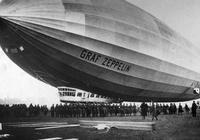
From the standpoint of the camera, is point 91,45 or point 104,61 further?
point 104,61

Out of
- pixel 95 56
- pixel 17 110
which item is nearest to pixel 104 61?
pixel 95 56

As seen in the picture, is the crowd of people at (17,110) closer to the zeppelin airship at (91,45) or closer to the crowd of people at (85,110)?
the crowd of people at (85,110)

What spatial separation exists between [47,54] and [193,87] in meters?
14.2

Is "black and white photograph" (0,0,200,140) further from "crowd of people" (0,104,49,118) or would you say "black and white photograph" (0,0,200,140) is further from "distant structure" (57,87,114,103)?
"crowd of people" (0,104,49,118)

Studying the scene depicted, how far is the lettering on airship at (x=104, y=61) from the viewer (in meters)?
14.1

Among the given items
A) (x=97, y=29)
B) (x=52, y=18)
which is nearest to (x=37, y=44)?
(x=52, y=18)

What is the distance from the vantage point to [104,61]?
1467cm

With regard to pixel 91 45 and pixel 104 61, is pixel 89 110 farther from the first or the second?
pixel 91 45

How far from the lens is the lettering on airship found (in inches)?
556

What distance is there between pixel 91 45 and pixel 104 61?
1.23 m

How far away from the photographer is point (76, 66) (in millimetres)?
14344

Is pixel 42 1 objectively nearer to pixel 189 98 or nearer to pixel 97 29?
pixel 97 29

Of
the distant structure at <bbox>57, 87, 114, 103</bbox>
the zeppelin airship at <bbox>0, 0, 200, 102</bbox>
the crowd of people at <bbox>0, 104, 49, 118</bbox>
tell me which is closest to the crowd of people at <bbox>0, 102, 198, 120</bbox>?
the crowd of people at <bbox>0, 104, 49, 118</bbox>

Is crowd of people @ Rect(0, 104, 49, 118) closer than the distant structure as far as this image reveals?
No
